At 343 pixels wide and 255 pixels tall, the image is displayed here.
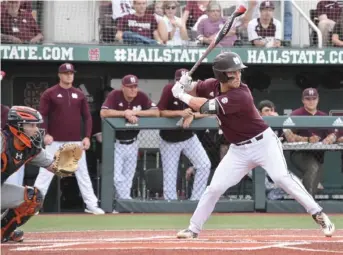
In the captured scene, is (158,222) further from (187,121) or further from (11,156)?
(11,156)

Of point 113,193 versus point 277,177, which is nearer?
point 277,177

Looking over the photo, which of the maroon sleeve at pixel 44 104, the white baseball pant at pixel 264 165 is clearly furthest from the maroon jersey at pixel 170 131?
the white baseball pant at pixel 264 165

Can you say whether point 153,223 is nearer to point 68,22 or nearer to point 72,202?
point 72,202

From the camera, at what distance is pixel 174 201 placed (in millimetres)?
11680

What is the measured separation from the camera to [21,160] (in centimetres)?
708

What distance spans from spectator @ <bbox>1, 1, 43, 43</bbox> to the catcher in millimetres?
5427

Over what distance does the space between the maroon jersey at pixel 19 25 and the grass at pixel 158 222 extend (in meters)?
2.95

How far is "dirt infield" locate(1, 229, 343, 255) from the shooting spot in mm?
6594

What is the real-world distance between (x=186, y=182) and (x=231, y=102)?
462 cm

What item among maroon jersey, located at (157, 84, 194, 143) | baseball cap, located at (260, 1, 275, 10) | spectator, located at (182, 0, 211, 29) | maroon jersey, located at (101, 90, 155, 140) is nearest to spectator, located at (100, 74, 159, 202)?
maroon jersey, located at (101, 90, 155, 140)

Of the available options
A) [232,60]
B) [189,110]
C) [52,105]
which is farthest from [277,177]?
[52,105]

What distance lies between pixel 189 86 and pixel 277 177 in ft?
3.83

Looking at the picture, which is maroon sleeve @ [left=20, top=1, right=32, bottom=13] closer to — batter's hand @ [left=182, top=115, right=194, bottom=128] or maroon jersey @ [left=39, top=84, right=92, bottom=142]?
maroon jersey @ [left=39, top=84, right=92, bottom=142]

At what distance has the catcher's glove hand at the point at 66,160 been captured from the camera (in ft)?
24.9
